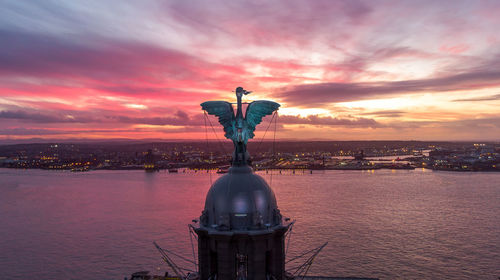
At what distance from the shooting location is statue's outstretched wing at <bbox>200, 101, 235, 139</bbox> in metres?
10.6

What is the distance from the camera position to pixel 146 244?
48.0m

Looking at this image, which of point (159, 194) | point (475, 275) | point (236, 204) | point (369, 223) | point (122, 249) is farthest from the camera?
point (159, 194)

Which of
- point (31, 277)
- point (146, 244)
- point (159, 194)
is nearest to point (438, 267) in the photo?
point (146, 244)

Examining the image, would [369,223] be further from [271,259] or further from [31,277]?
[271,259]

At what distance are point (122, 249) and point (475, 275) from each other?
131 feet

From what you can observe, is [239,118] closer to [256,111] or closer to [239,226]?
[256,111]

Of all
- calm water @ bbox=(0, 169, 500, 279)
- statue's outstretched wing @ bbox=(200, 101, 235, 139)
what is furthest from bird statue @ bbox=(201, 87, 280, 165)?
calm water @ bbox=(0, 169, 500, 279)

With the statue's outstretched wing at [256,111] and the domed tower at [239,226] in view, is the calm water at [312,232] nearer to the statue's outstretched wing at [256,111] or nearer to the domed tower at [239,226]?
the domed tower at [239,226]

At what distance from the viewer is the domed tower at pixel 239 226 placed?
959 centimetres

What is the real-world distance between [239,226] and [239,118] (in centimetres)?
314

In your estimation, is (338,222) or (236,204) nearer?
(236,204)

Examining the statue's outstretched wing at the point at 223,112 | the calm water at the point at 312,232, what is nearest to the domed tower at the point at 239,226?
the statue's outstretched wing at the point at 223,112

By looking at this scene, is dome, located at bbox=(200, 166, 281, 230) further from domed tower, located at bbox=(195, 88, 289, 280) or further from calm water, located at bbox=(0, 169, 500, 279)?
calm water, located at bbox=(0, 169, 500, 279)

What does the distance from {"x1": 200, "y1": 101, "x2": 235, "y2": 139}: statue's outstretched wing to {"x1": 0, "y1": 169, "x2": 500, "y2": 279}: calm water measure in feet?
98.9
